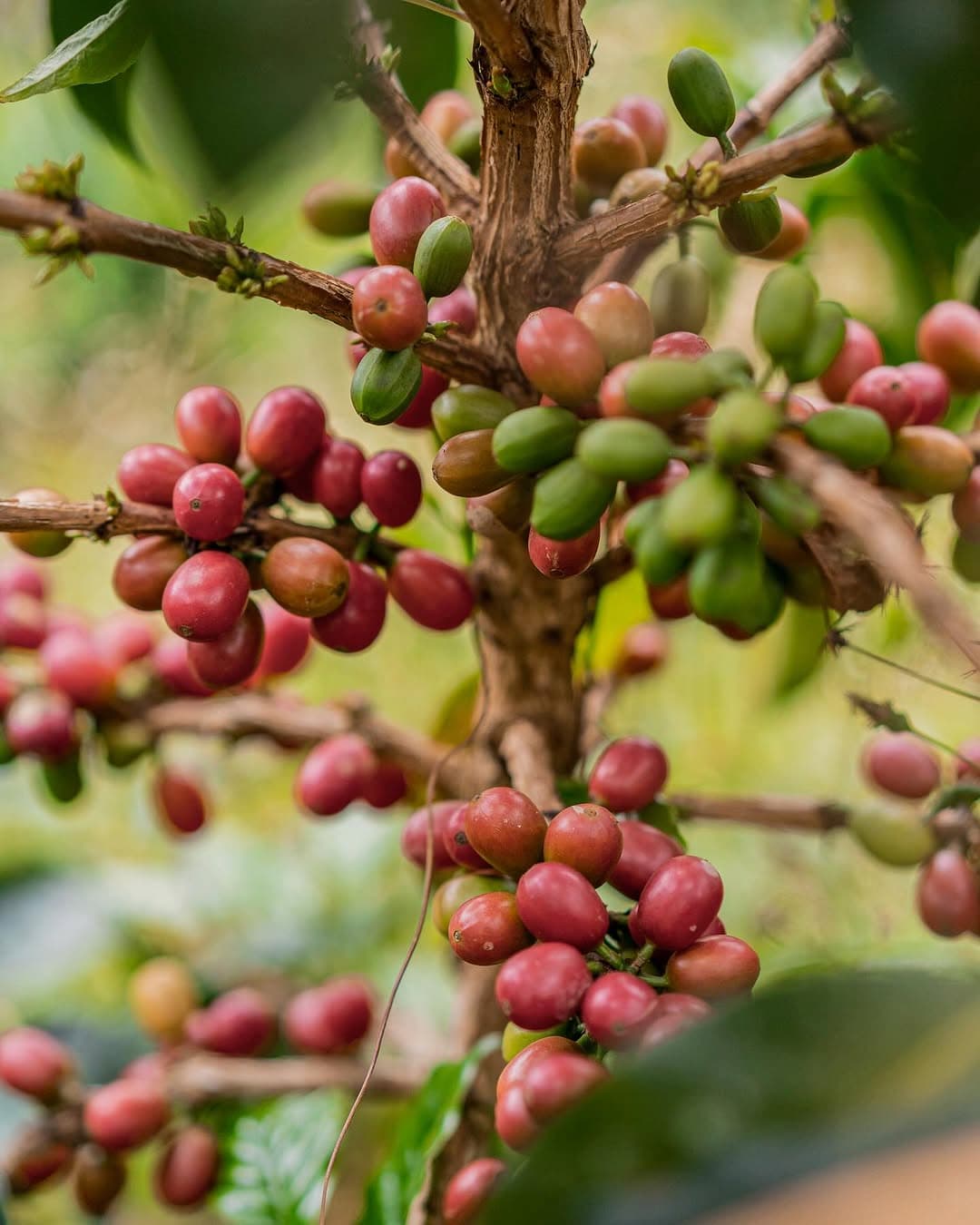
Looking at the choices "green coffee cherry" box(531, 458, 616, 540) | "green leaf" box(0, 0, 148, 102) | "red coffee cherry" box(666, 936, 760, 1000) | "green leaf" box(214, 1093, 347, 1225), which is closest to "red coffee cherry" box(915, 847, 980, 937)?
"red coffee cherry" box(666, 936, 760, 1000)

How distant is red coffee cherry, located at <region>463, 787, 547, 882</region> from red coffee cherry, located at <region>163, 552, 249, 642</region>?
134mm

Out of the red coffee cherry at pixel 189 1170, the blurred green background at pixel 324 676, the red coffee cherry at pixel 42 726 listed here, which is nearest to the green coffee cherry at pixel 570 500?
the blurred green background at pixel 324 676

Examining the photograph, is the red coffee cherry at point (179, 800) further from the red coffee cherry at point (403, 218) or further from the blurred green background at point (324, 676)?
the red coffee cherry at point (403, 218)

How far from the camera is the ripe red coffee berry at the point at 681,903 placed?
40 cm

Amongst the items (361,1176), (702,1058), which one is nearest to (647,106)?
(702,1058)

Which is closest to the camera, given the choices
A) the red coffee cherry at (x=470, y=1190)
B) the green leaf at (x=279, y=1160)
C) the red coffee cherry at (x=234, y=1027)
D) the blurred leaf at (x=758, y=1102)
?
the blurred leaf at (x=758, y=1102)

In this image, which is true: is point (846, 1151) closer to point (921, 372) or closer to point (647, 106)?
point (921, 372)

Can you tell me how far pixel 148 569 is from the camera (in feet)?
1.61

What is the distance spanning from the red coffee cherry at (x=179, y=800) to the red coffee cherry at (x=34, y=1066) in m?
0.17

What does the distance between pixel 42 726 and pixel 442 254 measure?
1.43 ft

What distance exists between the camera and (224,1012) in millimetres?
797

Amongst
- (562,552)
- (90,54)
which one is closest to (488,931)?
(562,552)

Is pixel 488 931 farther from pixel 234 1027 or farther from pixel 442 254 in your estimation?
pixel 234 1027

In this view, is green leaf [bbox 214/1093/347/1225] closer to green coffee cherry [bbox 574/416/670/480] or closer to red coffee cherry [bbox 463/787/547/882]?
red coffee cherry [bbox 463/787/547/882]
